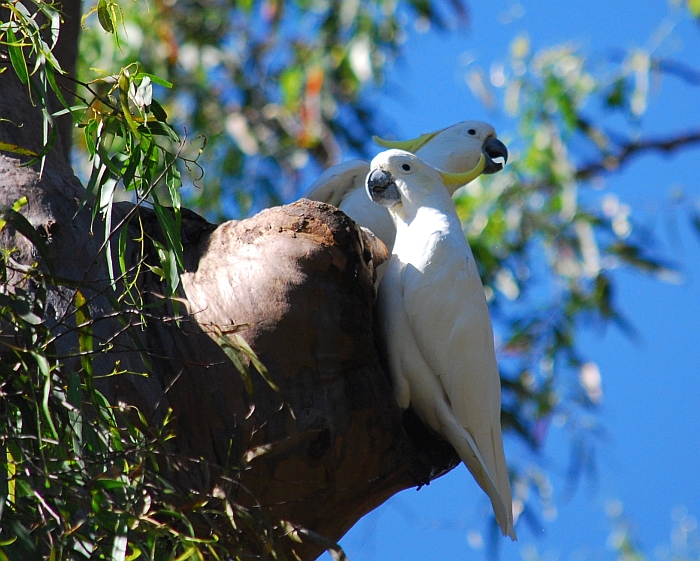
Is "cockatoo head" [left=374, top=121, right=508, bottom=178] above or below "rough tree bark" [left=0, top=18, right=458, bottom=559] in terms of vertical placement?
below

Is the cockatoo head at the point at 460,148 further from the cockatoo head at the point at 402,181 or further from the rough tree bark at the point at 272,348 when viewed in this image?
the rough tree bark at the point at 272,348

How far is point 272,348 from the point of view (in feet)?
5.03

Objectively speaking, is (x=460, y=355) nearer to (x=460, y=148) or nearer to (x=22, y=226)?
(x=460, y=148)

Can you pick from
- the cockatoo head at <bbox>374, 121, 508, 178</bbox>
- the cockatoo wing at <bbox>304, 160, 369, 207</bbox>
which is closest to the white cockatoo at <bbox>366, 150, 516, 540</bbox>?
the cockatoo wing at <bbox>304, 160, 369, 207</bbox>

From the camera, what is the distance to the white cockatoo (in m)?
→ 1.75

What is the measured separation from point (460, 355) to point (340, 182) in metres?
0.67

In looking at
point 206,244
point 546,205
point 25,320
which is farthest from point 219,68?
point 25,320

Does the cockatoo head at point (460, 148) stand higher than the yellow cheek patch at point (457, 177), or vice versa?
the yellow cheek patch at point (457, 177)

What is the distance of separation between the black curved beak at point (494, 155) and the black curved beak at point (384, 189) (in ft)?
1.91

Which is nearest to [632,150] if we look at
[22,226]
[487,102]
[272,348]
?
[487,102]

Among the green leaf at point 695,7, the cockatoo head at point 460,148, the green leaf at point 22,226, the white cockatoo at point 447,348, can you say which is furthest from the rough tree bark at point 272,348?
the green leaf at point 695,7

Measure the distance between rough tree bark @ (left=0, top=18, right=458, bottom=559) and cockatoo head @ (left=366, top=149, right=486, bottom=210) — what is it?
10.1 inches

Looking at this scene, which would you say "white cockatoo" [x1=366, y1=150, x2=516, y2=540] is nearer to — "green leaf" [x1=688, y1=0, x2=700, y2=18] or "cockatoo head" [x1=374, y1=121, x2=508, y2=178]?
"cockatoo head" [x1=374, y1=121, x2=508, y2=178]

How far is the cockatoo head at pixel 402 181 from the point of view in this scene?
6.25 ft
